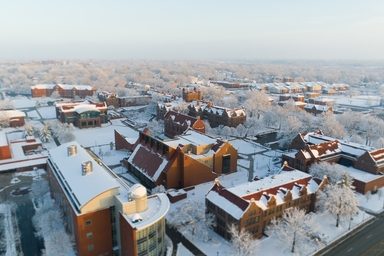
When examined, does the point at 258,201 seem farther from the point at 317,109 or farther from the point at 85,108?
the point at 317,109

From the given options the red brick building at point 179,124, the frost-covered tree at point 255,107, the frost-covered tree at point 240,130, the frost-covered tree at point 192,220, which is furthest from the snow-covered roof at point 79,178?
the frost-covered tree at point 255,107

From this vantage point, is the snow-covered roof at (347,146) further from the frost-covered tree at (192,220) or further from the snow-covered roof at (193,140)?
the frost-covered tree at (192,220)

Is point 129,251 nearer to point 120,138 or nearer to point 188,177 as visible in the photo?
point 188,177

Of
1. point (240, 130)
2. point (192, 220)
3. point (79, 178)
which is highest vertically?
point (79, 178)

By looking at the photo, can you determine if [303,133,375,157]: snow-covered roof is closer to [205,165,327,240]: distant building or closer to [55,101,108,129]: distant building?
[205,165,327,240]: distant building

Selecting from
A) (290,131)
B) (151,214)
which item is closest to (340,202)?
(151,214)

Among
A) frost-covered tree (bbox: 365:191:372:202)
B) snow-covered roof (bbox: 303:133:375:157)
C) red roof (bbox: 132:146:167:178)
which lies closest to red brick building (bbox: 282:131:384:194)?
snow-covered roof (bbox: 303:133:375:157)

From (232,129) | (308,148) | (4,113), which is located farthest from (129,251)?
(4,113)
